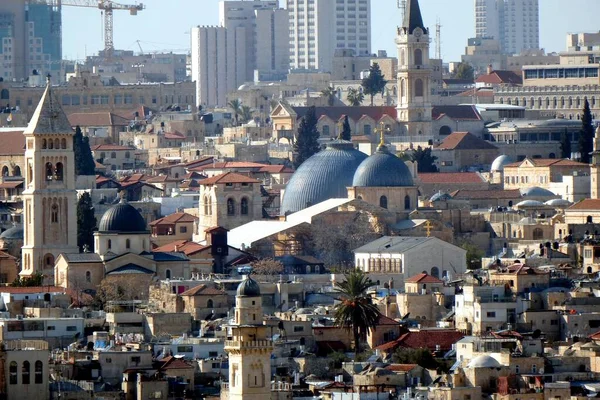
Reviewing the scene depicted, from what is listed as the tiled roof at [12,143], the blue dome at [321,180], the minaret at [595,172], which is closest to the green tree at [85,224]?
the blue dome at [321,180]

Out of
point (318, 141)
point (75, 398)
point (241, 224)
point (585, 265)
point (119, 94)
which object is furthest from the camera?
point (119, 94)

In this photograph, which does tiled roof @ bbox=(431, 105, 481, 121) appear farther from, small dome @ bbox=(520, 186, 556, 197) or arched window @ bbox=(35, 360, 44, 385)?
arched window @ bbox=(35, 360, 44, 385)

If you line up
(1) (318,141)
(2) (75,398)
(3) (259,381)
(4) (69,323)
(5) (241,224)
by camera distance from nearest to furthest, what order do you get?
(3) (259,381) < (2) (75,398) < (4) (69,323) < (5) (241,224) < (1) (318,141)

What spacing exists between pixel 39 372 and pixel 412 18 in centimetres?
9440

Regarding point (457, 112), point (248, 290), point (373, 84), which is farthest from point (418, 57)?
point (248, 290)

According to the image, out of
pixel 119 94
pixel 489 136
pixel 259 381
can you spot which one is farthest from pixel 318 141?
pixel 259 381

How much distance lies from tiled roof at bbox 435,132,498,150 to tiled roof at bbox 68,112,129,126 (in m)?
23.9

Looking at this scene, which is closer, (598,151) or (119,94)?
(598,151)

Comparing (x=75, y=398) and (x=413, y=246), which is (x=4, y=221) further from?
(x=75, y=398)

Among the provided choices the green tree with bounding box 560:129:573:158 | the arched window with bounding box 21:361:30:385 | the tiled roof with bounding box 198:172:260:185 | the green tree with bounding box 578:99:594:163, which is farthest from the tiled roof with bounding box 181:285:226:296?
the green tree with bounding box 560:129:573:158

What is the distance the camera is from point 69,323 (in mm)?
93875

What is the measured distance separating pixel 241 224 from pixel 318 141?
3849 centimetres

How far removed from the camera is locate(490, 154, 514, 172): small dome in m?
155

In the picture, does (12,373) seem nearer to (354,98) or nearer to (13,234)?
(13,234)
